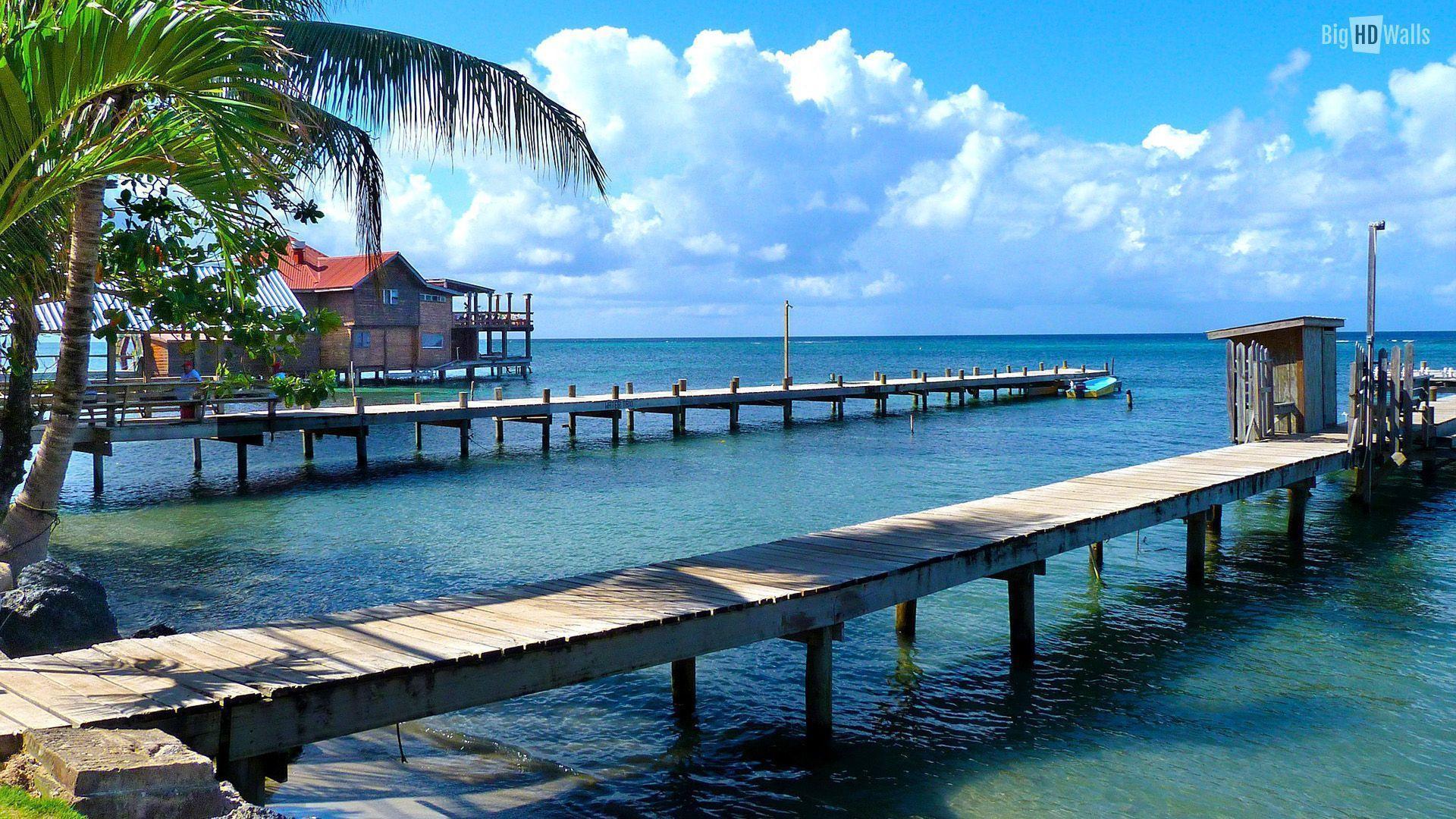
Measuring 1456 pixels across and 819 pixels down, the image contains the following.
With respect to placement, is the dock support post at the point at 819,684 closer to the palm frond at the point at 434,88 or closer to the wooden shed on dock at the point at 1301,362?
the palm frond at the point at 434,88

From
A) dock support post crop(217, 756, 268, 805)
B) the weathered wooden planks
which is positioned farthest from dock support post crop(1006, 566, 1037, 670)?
dock support post crop(217, 756, 268, 805)

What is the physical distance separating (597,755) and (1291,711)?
600cm

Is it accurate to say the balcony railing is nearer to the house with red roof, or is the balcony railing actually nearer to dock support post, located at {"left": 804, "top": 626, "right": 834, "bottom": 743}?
the house with red roof

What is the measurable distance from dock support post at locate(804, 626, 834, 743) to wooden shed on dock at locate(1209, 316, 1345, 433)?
13.9 meters

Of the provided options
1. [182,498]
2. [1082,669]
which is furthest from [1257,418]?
[182,498]

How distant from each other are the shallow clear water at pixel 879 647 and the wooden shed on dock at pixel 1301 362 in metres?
1.95

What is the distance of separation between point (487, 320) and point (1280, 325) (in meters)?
47.5

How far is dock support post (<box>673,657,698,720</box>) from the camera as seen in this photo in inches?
353

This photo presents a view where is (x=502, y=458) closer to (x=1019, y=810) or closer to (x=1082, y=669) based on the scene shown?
(x=1082, y=669)

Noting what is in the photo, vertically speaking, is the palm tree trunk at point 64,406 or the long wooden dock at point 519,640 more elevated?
the palm tree trunk at point 64,406

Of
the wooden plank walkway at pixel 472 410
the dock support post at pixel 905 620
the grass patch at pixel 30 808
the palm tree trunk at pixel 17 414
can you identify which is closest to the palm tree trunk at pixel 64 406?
the palm tree trunk at pixel 17 414

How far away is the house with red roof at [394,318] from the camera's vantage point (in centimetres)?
5097

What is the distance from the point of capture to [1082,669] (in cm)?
1028

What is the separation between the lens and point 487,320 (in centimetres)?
5988
